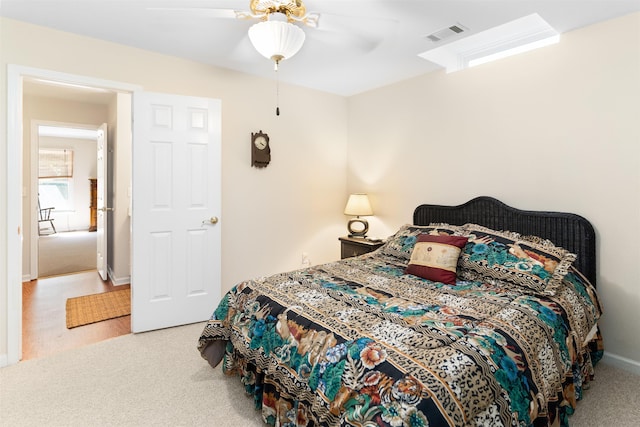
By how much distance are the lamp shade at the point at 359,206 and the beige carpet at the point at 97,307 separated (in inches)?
101

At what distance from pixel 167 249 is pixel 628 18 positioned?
3896mm

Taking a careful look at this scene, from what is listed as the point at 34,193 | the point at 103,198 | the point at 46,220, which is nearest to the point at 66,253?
the point at 34,193

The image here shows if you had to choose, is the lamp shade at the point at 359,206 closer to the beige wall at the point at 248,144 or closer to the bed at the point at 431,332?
the beige wall at the point at 248,144

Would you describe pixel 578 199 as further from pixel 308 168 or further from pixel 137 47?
pixel 137 47

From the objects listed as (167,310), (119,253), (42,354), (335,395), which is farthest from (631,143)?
(119,253)

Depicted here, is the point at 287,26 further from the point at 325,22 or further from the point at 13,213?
the point at 13,213

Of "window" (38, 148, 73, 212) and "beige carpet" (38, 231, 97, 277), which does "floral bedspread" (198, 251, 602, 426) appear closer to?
"beige carpet" (38, 231, 97, 277)

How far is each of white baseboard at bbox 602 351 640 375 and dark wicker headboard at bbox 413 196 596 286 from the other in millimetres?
560

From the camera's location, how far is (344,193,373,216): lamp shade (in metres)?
4.01

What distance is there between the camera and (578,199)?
103 inches

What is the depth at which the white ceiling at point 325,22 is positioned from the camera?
7.50 feet

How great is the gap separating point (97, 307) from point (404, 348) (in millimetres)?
3530

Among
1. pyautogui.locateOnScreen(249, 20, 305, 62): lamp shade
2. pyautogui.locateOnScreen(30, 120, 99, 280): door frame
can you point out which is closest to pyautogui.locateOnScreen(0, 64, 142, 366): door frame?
pyautogui.locateOnScreen(249, 20, 305, 62): lamp shade

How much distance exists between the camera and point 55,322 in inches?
129
